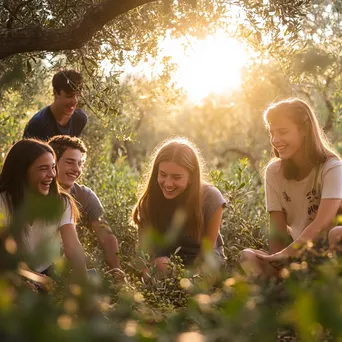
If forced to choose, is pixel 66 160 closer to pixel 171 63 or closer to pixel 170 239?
pixel 171 63

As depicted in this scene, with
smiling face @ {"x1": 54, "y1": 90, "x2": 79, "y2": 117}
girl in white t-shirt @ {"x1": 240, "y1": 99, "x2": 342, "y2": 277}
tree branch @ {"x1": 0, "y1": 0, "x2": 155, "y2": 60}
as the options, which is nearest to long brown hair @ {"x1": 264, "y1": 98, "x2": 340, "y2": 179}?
girl in white t-shirt @ {"x1": 240, "y1": 99, "x2": 342, "y2": 277}

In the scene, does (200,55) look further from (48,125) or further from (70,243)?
(70,243)

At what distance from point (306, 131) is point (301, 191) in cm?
43

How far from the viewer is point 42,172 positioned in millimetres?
4500

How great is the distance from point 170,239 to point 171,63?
6759 mm

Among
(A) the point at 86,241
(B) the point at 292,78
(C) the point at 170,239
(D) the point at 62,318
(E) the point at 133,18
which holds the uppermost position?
(E) the point at 133,18

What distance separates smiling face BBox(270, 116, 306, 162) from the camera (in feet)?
16.0

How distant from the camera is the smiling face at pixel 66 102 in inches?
251

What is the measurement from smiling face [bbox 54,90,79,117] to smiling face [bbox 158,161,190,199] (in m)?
1.33

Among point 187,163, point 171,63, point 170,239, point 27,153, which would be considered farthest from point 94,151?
point 170,239

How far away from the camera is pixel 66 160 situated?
592cm

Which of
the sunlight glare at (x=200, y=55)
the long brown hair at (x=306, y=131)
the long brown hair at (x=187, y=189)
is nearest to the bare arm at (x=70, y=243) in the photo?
the long brown hair at (x=187, y=189)

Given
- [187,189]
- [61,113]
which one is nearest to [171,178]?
[187,189]

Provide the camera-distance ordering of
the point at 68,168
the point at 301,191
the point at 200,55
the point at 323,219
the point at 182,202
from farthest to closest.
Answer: the point at 200,55 → the point at 68,168 → the point at 182,202 → the point at 301,191 → the point at 323,219
